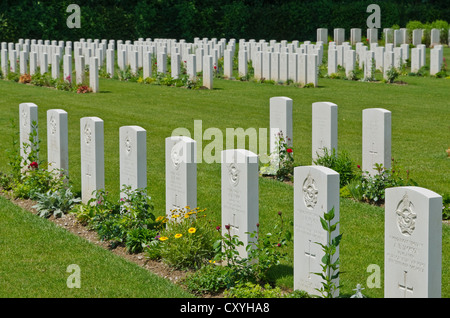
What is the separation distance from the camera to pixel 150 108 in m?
17.6

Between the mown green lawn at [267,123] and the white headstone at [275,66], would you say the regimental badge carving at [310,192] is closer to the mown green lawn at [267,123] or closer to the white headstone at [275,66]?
the mown green lawn at [267,123]

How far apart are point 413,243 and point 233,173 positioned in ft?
7.08

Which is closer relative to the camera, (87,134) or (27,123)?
(87,134)

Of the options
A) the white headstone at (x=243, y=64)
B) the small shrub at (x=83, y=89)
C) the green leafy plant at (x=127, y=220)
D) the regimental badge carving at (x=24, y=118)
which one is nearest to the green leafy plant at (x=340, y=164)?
Result: the green leafy plant at (x=127, y=220)

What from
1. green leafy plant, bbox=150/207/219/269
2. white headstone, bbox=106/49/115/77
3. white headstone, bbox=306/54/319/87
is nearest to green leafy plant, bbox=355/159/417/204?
green leafy plant, bbox=150/207/219/269

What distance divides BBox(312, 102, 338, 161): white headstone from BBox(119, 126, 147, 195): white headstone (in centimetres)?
298

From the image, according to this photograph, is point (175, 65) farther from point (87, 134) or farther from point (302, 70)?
point (87, 134)

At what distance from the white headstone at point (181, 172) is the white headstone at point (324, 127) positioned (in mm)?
3127

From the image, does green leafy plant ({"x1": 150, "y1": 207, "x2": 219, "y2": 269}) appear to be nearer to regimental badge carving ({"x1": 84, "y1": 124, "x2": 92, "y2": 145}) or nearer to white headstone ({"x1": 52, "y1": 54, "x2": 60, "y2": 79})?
regimental badge carving ({"x1": 84, "y1": 124, "x2": 92, "y2": 145})

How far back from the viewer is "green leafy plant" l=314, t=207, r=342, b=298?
5.85 m

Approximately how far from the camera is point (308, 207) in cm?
628

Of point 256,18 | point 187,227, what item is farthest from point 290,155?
point 256,18

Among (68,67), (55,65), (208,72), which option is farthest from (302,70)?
(55,65)
